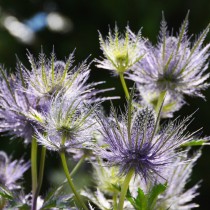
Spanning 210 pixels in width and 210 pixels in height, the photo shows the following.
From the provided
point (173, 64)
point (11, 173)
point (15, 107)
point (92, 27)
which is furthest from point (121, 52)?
point (92, 27)

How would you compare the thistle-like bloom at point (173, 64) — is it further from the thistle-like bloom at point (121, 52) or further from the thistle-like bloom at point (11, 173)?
the thistle-like bloom at point (11, 173)

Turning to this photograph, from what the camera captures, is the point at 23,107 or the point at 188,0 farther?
the point at 188,0

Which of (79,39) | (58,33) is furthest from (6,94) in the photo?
(58,33)

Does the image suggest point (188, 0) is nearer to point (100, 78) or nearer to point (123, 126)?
point (100, 78)

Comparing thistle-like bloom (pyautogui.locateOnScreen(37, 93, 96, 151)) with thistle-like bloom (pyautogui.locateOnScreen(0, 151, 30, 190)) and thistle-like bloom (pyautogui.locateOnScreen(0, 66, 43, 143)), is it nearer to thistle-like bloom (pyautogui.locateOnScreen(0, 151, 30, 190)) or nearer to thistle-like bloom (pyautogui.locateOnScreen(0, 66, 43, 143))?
thistle-like bloom (pyautogui.locateOnScreen(0, 66, 43, 143))

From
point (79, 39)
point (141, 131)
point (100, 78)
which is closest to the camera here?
point (141, 131)

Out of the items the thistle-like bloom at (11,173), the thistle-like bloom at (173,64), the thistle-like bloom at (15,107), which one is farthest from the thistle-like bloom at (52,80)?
the thistle-like bloom at (11,173)
